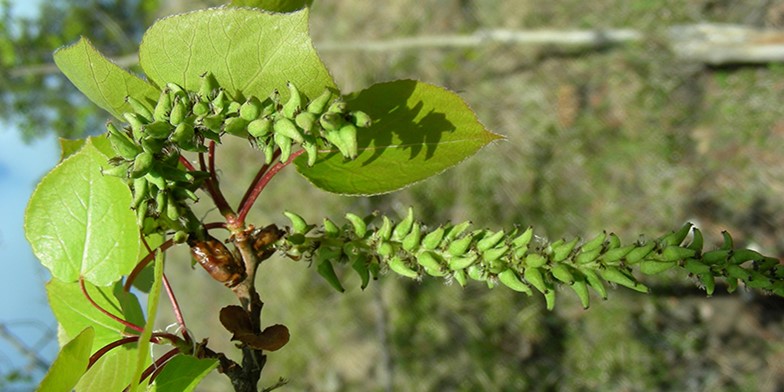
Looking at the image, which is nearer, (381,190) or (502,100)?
(381,190)

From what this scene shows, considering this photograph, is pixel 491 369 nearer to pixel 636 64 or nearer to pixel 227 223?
pixel 636 64

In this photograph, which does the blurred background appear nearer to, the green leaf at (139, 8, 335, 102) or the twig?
the twig

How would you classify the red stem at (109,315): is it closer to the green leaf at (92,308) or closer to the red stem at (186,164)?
the green leaf at (92,308)

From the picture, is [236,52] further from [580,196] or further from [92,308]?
[580,196]

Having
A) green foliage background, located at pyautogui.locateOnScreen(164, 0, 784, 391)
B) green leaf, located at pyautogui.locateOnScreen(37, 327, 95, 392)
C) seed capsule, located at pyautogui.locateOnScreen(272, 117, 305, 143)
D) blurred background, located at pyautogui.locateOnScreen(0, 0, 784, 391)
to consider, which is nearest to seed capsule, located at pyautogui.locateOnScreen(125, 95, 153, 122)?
seed capsule, located at pyautogui.locateOnScreen(272, 117, 305, 143)

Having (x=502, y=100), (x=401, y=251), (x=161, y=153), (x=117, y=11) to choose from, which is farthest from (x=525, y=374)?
(x=117, y=11)

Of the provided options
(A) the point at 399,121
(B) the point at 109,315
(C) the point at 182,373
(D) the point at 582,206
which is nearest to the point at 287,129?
(A) the point at 399,121

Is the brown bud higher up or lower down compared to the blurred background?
higher up
